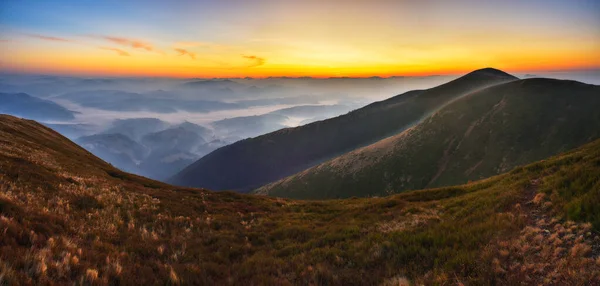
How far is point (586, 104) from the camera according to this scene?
112938 millimetres

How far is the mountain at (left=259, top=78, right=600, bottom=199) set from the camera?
10469 centimetres

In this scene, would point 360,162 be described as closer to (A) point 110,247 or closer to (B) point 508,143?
(B) point 508,143

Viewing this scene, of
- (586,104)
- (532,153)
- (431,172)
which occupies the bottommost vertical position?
(431,172)

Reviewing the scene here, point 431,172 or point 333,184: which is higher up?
point 431,172

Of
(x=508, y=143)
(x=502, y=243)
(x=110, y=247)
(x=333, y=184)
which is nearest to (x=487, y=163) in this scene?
(x=508, y=143)

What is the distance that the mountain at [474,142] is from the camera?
104688 millimetres

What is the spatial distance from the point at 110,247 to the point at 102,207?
7856mm

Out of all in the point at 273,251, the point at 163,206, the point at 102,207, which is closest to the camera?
the point at 273,251

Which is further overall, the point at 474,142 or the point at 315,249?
the point at 474,142

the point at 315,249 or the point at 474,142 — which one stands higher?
the point at 315,249

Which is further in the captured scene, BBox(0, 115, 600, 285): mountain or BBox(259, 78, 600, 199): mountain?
BBox(259, 78, 600, 199): mountain

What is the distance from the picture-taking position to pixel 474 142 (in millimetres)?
120750

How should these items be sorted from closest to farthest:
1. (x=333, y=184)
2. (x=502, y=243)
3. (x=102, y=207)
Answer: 1. (x=502, y=243)
2. (x=102, y=207)
3. (x=333, y=184)

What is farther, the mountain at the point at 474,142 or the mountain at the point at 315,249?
the mountain at the point at 474,142
